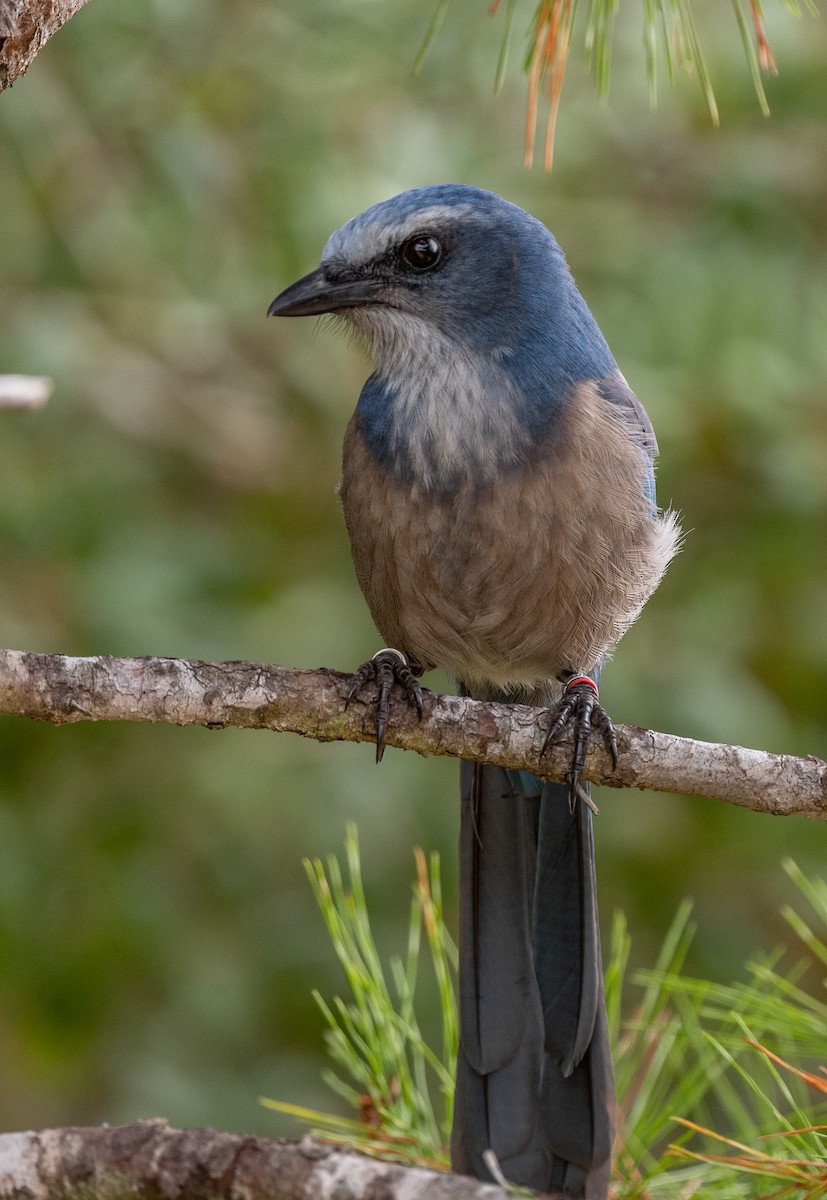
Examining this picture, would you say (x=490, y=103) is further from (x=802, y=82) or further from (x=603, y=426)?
(x=603, y=426)

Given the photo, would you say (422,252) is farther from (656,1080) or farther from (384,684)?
(656,1080)

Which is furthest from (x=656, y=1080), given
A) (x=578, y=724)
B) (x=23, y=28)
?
(x=23, y=28)

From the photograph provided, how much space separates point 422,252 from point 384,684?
112 centimetres

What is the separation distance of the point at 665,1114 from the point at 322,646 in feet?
7.12

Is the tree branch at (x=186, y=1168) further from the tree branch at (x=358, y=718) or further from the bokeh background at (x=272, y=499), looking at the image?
the bokeh background at (x=272, y=499)

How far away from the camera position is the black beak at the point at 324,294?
11.4 feet

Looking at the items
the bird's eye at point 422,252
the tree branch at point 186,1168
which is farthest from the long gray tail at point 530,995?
the bird's eye at point 422,252

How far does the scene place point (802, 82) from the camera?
4.82 metres

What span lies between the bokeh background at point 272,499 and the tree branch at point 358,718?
4.54ft

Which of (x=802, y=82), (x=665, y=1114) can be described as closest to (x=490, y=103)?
(x=802, y=82)

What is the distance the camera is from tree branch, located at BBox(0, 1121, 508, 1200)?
181 centimetres

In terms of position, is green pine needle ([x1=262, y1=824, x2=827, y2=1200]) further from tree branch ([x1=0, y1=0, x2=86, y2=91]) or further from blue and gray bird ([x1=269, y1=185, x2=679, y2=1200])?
tree branch ([x1=0, y1=0, x2=86, y2=91])

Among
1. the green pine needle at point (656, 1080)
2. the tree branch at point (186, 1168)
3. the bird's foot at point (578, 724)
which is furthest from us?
the bird's foot at point (578, 724)

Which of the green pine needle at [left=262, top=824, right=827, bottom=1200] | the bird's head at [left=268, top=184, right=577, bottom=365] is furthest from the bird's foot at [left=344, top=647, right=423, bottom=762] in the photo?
the bird's head at [left=268, top=184, right=577, bottom=365]
